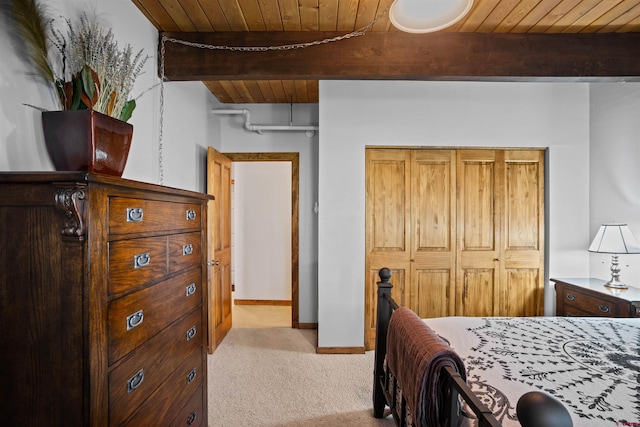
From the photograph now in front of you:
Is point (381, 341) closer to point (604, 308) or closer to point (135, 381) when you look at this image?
point (135, 381)

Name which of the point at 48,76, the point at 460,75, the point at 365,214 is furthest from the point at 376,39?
Answer: the point at 48,76

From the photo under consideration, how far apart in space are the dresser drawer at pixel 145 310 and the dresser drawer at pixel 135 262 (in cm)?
5

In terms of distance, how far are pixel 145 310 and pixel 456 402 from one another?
3.82 ft

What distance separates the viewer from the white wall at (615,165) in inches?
112

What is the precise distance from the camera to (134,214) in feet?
3.93

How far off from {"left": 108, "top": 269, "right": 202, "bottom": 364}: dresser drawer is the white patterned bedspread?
126 cm

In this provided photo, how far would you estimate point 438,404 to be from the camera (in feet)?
4.12

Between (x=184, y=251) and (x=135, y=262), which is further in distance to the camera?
(x=184, y=251)

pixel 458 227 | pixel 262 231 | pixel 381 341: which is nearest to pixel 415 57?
pixel 458 227

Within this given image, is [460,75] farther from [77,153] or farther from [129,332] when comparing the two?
[129,332]

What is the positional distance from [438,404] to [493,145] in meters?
2.80

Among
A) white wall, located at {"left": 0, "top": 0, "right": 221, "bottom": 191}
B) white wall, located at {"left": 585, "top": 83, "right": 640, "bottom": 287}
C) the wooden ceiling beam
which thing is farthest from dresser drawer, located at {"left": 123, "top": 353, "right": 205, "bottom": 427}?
white wall, located at {"left": 585, "top": 83, "right": 640, "bottom": 287}

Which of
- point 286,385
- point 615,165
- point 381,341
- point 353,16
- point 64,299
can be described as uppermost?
point 353,16

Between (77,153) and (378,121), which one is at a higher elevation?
(378,121)
